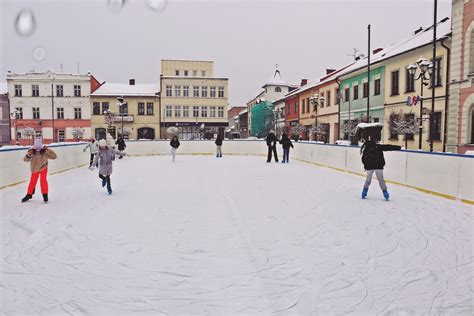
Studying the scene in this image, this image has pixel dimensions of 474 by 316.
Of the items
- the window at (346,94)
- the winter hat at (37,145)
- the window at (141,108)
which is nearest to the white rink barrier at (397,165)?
the winter hat at (37,145)

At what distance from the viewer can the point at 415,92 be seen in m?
21.1

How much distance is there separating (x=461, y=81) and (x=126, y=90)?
125ft

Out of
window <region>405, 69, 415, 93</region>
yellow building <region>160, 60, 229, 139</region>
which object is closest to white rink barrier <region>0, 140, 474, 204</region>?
window <region>405, 69, 415, 93</region>

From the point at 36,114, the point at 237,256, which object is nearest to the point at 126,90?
the point at 36,114

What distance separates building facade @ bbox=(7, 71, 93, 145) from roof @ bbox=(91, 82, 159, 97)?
6.01 feet

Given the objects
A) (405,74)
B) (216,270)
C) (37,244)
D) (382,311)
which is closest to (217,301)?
(216,270)

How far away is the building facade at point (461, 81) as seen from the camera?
16766 mm

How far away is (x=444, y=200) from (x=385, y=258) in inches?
194

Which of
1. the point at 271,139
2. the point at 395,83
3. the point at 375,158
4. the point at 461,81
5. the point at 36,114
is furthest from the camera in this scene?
the point at 36,114

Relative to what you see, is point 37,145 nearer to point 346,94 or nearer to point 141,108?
point 346,94

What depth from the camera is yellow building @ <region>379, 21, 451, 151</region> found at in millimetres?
18797

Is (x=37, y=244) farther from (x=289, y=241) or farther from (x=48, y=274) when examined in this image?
(x=289, y=241)

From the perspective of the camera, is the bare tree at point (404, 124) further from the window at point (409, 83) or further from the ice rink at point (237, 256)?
the ice rink at point (237, 256)

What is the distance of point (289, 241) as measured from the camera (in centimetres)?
510
